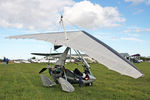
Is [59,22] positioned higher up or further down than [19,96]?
higher up

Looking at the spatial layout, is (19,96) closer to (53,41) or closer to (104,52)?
(53,41)

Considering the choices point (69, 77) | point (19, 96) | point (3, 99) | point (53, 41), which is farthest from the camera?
point (69, 77)

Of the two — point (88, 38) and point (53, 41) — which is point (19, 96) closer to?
point (53, 41)

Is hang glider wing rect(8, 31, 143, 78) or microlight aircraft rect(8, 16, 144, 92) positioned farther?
microlight aircraft rect(8, 16, 144, 92)

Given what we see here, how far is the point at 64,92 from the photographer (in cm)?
907

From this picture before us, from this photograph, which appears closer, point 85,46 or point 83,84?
point 85,46

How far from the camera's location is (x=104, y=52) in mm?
7555

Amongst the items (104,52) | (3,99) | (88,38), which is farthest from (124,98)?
(3,99)

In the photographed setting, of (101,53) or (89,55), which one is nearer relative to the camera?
(89,55)

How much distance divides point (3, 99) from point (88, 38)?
14.9 feet

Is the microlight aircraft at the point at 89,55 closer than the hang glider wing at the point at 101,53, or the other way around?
the hang glider wing at the point at 101,53

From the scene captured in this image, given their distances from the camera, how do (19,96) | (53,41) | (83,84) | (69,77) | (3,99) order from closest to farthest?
(3,99) < (19,96) < (53,41) < (69,77) < (83,84)

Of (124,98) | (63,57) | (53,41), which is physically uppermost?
(53,41)

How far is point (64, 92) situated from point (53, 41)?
240 cm
